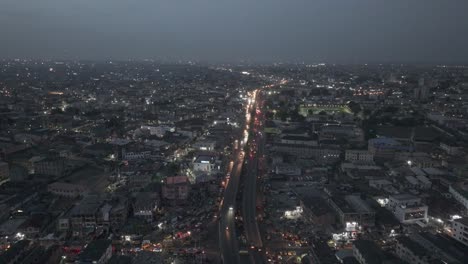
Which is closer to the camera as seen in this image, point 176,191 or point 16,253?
point 16,253

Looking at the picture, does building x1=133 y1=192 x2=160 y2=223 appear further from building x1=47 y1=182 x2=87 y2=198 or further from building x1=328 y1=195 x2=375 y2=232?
building x1=328 y1=195 x2=375 y2=232

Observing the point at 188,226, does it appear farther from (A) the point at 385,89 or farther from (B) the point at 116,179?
(A) the point at 385,89

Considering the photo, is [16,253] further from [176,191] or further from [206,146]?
[206,146]

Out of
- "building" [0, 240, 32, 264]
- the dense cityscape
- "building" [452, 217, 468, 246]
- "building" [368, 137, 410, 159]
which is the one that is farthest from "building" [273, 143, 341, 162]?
"building" [0, 240, 32, 264]

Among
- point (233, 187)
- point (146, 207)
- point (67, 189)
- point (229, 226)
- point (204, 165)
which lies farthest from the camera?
point (204, 165)

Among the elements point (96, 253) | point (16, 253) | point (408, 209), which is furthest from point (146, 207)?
point (408, 209)

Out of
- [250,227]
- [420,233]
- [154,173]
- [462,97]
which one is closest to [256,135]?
[154,173]
